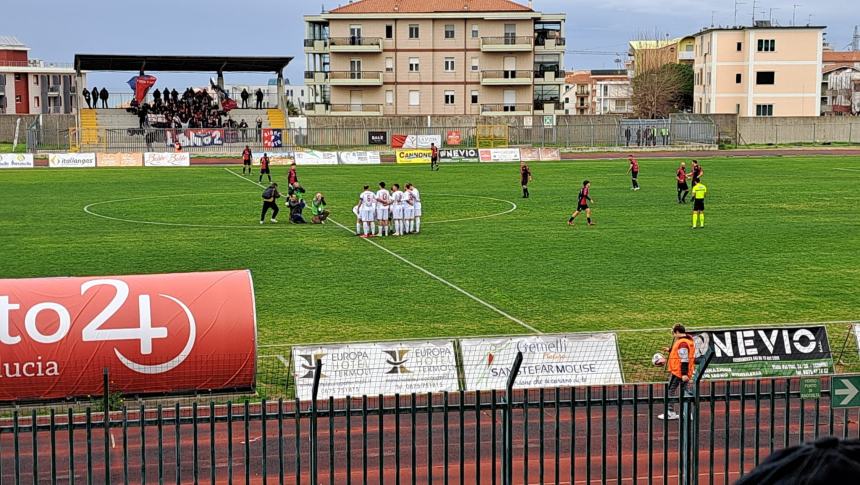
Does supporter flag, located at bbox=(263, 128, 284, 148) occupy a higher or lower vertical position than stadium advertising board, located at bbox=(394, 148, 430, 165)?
higher

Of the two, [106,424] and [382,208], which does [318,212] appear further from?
[106,424]

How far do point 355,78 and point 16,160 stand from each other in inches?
1540

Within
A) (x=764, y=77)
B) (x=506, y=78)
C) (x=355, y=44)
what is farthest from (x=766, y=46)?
(x=355, y=44)

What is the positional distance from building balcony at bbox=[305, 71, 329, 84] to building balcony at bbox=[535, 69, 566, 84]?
1891 cm

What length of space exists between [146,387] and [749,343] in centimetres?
830

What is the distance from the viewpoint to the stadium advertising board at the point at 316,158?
69375 millimetres

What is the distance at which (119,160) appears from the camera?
68.8 meters

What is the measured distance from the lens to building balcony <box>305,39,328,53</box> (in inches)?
4053

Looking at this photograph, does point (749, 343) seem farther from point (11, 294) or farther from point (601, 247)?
point (601, 247)

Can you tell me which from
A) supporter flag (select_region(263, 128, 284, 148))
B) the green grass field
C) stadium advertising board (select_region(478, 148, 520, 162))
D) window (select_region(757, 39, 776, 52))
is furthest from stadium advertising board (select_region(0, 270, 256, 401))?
window (select_region(757, 39, 776, 52))

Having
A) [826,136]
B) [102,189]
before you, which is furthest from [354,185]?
[826,136]

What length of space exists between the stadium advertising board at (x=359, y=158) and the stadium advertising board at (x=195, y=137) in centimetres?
1177

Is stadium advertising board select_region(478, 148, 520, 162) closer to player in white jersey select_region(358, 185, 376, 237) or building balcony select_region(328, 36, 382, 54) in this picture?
building balcony select_region(328, 36, 382, 54)

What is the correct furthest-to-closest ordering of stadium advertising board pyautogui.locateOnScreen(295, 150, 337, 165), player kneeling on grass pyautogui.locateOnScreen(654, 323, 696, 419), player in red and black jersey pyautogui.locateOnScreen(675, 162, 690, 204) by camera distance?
stadium advertising board pyautogui.locateOnScreen(295, 150, 337, 165), player in red and black jersey pyautogui.locateOnScreen(675, 162, 690, 204), player kneeling on grass pyautogui.locateOnScreen(654, 323, 696, 419)
